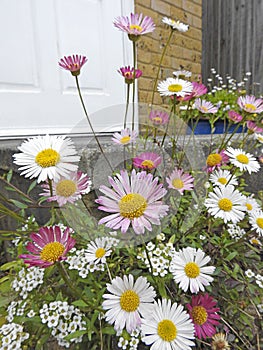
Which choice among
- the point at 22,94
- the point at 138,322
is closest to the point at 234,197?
the point at 138,322

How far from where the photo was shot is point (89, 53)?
1884 millimetres

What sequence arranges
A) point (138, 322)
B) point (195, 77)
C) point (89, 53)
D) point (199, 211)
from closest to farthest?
1. point (138, 322)
2. point (199, 211)
3. point (89, 53)
4. point (195, 77)

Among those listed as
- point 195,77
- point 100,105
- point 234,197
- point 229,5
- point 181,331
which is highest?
point 229,5

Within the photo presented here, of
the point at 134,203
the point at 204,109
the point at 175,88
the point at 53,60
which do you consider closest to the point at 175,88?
the point at 175,88

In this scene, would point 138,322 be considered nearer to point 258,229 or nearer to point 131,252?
point 131,252

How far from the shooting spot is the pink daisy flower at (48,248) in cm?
45

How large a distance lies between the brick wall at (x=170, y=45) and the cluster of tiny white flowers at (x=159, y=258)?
170 centimetres

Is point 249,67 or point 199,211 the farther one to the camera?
point 249,67

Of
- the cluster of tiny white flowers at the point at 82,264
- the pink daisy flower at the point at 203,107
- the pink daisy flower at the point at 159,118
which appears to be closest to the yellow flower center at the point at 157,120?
the pink daisy flower at the point at 159,118

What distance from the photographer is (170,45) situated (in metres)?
2.54

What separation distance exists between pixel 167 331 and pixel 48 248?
22 centimetres

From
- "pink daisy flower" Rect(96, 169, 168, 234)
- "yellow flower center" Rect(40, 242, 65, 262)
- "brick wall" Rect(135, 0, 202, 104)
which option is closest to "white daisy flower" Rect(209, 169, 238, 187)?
"pink daisy flower" Rect(96, 169, 168, 234)

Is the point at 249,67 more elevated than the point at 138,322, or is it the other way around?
the point at 249,67

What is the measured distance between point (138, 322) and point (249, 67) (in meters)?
3.16
